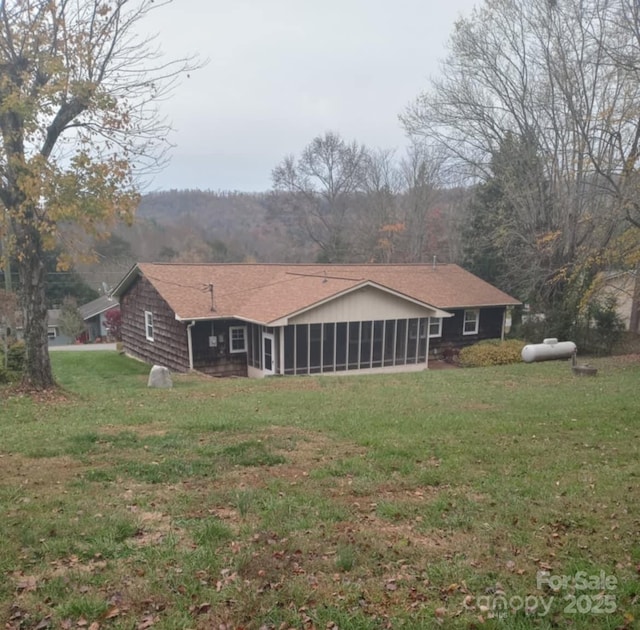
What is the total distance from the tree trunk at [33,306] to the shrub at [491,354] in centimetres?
1706

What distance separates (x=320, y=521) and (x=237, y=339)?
16.7 meters

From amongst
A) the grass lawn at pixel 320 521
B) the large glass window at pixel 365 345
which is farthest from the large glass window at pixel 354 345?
the grass lawn at pixel 320 521

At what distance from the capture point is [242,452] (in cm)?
636

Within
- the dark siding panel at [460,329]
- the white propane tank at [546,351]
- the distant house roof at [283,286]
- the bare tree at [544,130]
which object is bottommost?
the white propane tank at [546,351]

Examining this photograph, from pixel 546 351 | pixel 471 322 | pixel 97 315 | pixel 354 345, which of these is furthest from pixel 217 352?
pixel 97 315

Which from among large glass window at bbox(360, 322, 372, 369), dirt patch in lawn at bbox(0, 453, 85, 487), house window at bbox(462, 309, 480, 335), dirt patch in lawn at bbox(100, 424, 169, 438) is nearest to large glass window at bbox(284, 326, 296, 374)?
large glass window at bbox(360, 322, 372, 369)

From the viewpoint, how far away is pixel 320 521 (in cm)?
440

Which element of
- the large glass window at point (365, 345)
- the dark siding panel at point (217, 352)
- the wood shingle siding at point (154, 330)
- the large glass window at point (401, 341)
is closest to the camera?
the dark siding panel at point (217, 352)

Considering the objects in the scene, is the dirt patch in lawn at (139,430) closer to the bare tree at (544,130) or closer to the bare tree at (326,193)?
the bare tree at (544,130)

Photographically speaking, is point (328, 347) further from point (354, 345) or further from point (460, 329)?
point (460, 329)

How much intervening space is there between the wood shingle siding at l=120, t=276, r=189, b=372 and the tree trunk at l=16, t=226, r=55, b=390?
9009 mm

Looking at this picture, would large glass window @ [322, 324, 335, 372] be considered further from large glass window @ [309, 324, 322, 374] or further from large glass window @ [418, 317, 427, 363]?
large glass window @ [418, 317, 427, 363]

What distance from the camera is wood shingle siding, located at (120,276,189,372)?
20.5 metres

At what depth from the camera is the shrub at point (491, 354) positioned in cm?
2198
